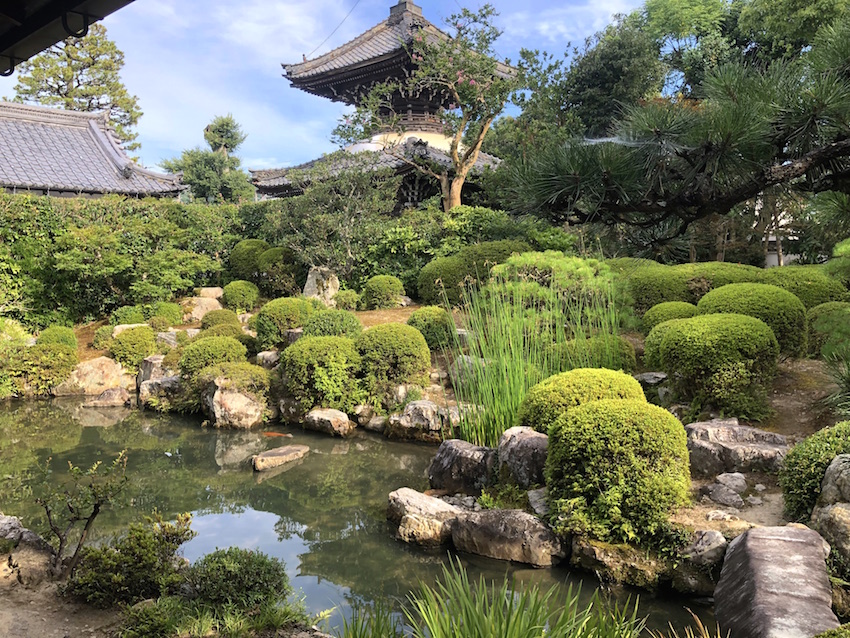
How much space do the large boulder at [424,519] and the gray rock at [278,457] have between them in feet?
6.84

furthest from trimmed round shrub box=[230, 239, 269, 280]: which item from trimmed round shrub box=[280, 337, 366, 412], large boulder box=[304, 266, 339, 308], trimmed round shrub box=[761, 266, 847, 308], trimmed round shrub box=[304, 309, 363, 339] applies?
trimmed round shrub box=[761, 266, 847, 308]

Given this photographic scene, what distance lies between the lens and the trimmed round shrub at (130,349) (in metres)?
9.80

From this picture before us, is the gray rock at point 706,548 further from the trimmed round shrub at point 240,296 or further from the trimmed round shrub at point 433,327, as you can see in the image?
the trimmed round shrub at point 240,296

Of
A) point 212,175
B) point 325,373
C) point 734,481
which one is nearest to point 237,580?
point 734,481

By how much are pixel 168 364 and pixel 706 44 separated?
61.4ft

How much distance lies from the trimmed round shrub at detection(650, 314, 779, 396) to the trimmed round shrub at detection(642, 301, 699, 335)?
1.16 meters

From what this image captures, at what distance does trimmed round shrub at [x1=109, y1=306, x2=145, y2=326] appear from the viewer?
11.1m

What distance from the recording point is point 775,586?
2.75 m

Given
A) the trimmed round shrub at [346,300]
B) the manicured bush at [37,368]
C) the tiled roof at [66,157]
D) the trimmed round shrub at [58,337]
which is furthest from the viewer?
the tiled roof at [66,157]

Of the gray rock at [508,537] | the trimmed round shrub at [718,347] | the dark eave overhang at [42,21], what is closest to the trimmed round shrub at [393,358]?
the trimmed round shrub at [718,347]

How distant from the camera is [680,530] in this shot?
366cm

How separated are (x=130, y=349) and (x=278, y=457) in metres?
4.82

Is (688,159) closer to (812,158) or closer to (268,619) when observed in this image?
(812,158)

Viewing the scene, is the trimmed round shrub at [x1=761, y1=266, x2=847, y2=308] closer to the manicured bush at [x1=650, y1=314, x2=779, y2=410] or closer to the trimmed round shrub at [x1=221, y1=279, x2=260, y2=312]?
the manicured bush at [x1=650, y1=314, x2=779, y2=410]
